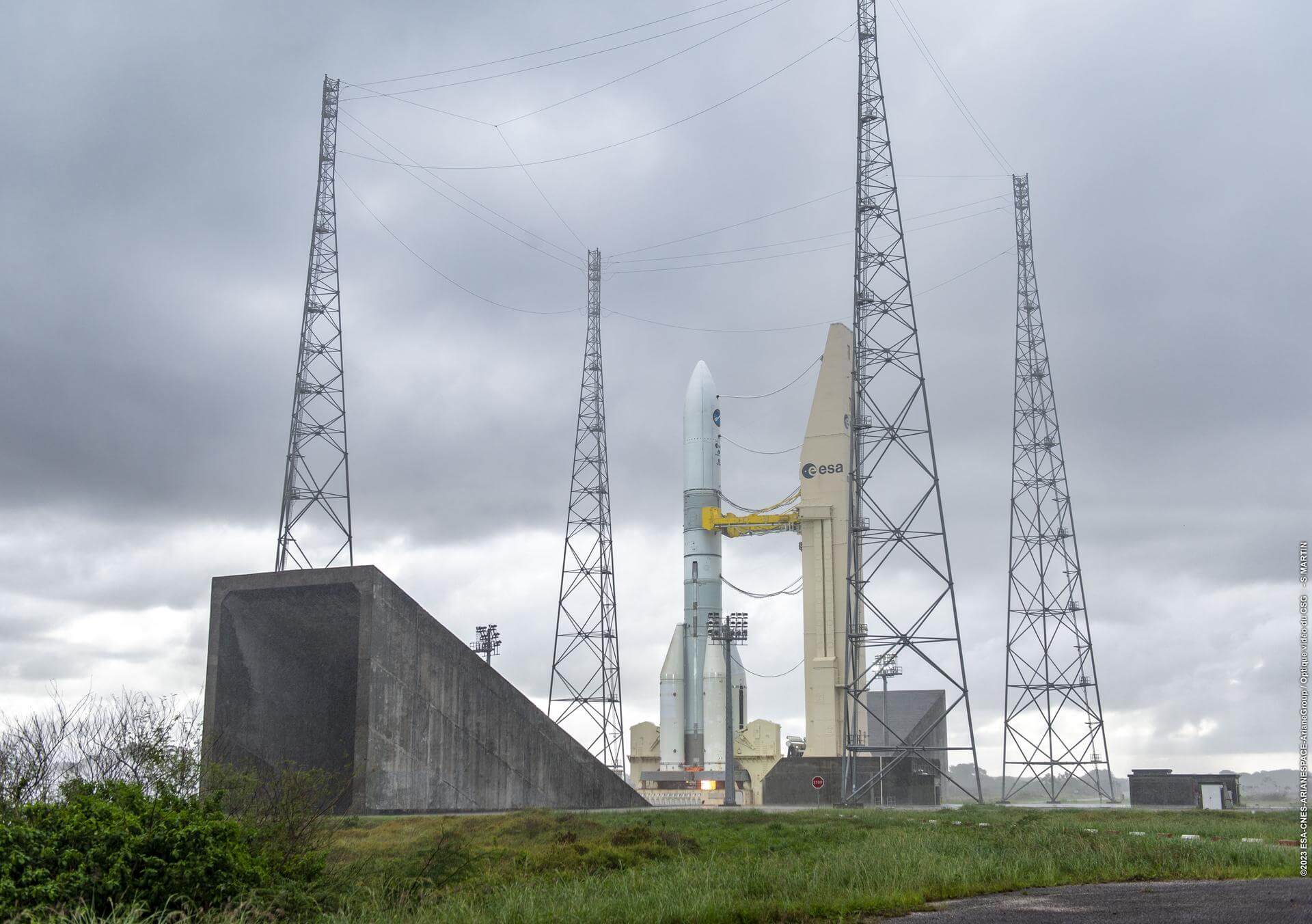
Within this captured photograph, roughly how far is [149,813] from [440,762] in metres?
19.3

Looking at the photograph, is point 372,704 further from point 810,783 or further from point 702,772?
point 702,772

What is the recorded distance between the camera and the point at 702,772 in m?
56.5

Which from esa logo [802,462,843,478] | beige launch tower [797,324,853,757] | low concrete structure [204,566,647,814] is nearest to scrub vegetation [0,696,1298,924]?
low concrete structure [204,566,647,814]

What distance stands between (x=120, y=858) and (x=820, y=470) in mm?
47346

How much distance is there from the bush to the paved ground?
710 cm

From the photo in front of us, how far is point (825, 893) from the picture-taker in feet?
44.0

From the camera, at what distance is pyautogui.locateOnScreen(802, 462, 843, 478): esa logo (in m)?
56.5

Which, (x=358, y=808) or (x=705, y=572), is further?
(x=705, y=572)

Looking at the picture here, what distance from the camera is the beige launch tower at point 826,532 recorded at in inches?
2117

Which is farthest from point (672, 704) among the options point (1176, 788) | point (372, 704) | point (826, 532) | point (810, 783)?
point (372, 704)

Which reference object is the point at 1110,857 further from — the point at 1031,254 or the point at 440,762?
the point at 1031,254

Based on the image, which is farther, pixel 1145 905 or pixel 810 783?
pixel 810 783

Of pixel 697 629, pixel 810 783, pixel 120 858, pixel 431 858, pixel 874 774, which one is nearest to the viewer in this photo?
pixel 120 858

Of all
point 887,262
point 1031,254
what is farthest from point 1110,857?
point 1031,254
